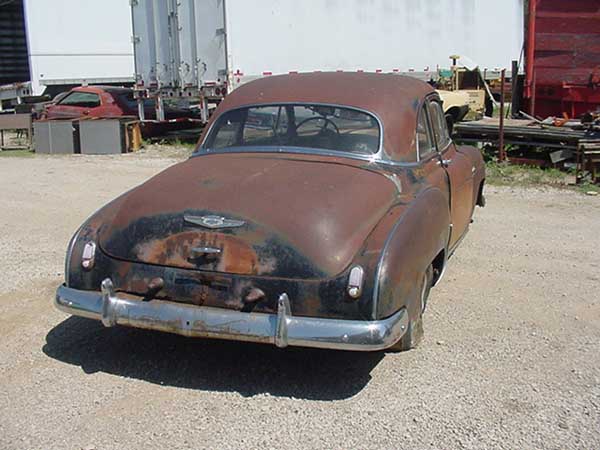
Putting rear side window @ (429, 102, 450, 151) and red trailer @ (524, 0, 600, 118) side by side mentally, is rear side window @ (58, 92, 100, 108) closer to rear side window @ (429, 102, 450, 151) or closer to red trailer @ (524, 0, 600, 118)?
red trailer @ (524, 0, 600, 118)

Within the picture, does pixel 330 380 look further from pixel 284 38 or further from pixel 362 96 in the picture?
pixel 284 38

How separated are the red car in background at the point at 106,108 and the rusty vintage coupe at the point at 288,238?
11.6m

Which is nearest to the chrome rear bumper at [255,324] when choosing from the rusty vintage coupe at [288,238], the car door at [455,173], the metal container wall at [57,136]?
the rusty vintage coupe at [288,238]

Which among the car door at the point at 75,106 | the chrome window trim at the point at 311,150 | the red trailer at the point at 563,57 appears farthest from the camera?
the car door at the point at 75,106

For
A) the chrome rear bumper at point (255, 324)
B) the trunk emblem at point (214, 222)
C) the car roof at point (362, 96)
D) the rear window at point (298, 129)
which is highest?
the car roof at point (362, 96)

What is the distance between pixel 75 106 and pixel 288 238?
545 inches

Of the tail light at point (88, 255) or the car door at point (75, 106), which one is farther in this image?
the car door at point (75, 106)

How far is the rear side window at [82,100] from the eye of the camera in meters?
16.4

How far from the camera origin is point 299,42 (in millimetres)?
14648

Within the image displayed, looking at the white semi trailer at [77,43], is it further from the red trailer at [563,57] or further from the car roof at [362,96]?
the car roof at [362,96]

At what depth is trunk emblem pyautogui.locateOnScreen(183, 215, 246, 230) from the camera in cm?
391

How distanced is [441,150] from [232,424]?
297cm

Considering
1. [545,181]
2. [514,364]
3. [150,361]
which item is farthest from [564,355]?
[545,181]

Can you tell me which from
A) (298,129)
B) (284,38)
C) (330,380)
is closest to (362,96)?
(298,129)
